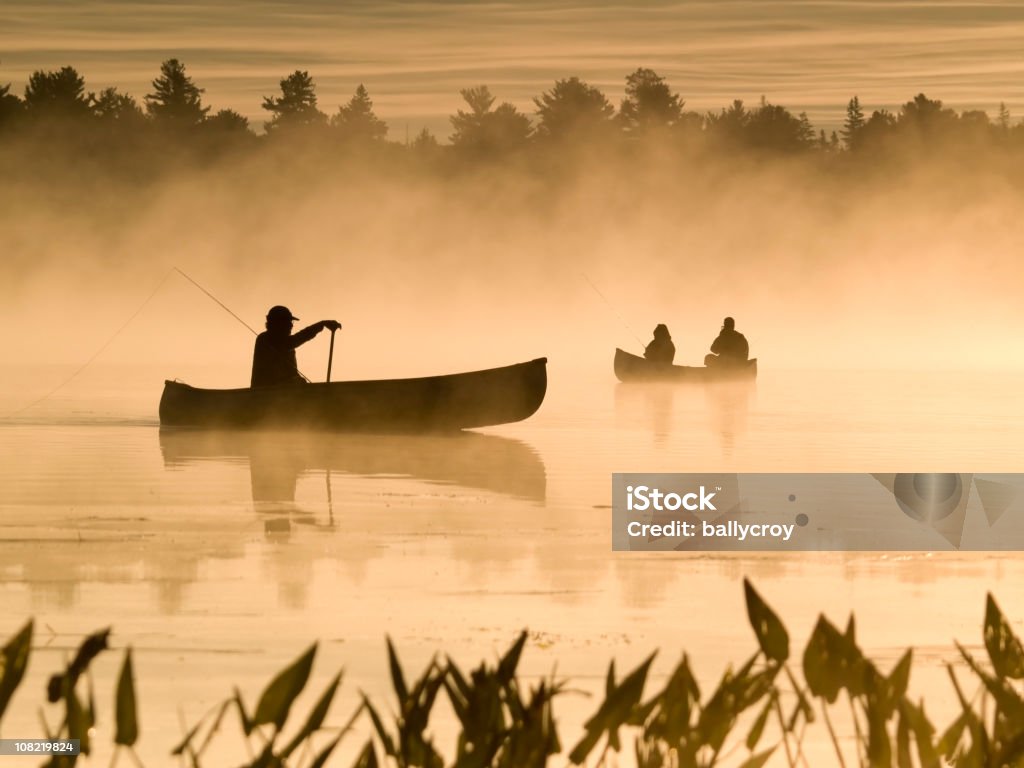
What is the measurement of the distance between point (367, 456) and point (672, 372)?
57.2 feet

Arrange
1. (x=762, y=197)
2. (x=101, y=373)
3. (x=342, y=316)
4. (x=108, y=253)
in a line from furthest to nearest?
(x=762, y=197) → (x=108, y=253) → (x=342, y=316) → (x=101, y=373)

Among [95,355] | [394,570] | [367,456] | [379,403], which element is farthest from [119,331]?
[394,570]

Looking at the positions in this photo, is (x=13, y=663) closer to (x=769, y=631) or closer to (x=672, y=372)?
(x=769, y=631)

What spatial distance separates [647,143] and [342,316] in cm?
2216

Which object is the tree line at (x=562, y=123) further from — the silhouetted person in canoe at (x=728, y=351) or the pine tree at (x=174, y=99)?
the silhouetted person in canoe at (x=728, y=351)

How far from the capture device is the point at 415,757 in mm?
3143

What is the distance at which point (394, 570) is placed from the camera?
31.8 feet

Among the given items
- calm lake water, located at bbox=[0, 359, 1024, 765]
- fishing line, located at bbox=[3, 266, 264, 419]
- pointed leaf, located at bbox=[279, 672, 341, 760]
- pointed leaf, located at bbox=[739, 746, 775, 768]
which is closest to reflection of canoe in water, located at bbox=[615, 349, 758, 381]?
fishing line, located at bbox=[3, 266, 264, 419]

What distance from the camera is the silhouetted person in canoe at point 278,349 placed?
18781 mm

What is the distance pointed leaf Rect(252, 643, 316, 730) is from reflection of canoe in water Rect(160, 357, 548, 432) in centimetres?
1649

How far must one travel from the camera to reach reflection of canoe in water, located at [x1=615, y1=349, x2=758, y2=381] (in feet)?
115

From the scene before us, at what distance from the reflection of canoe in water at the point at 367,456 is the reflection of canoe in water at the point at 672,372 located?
523 inches

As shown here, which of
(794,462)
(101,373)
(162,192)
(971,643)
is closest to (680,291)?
(162,192)

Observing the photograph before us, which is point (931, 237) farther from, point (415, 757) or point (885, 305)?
point (415, 757)
